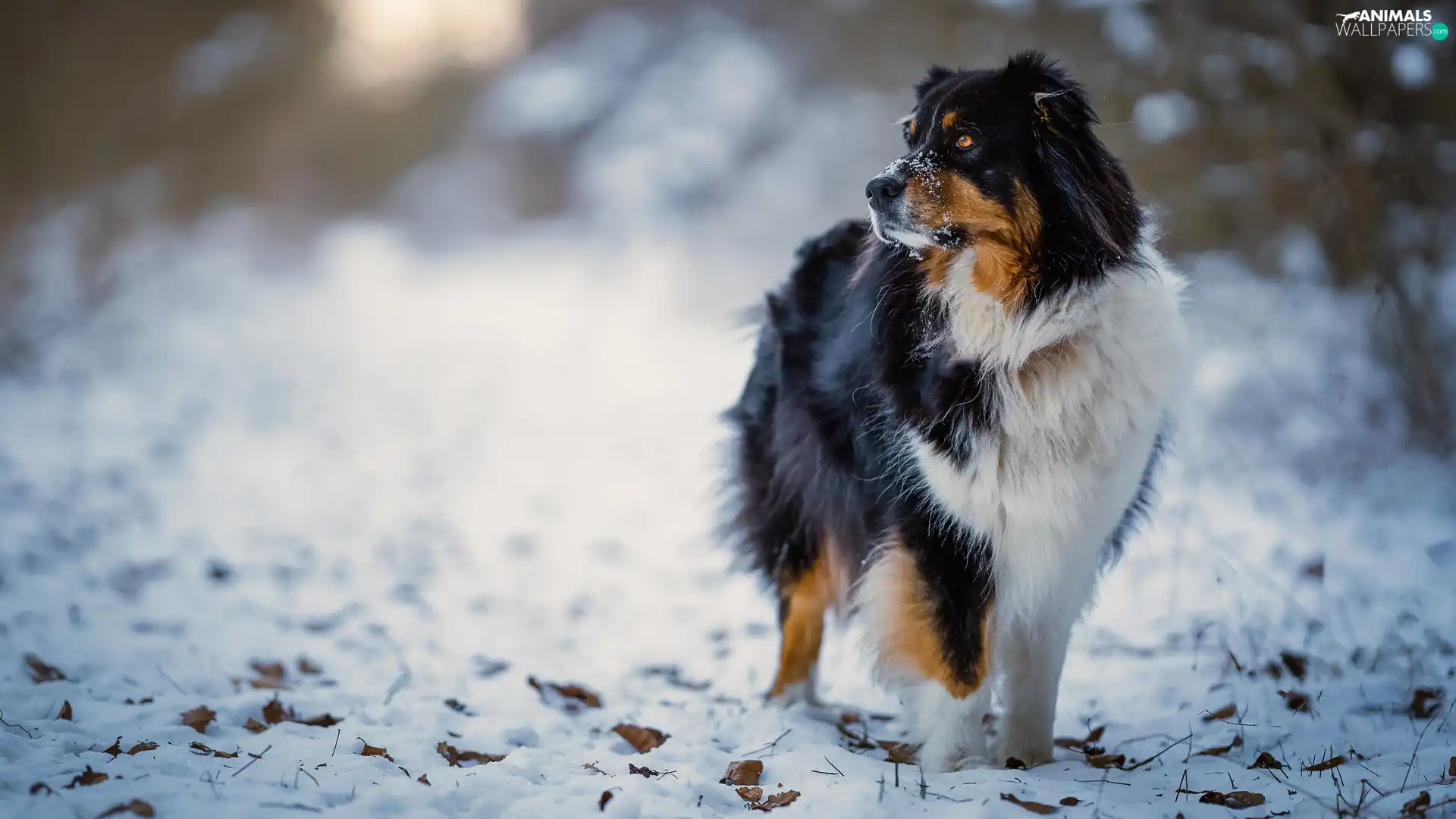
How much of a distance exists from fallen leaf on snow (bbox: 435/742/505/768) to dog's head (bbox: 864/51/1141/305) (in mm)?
2058

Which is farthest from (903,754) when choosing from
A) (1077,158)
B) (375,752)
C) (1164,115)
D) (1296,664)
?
(1164,115)

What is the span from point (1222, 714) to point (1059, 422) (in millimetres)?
1439

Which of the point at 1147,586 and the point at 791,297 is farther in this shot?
the point at 1147,586

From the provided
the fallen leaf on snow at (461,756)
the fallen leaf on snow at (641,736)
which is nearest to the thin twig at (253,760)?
the fallen leaf on snow at (461,756)

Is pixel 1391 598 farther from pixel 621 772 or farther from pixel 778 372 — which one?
pixel 621 772

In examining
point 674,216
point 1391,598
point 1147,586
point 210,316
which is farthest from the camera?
point 674,216

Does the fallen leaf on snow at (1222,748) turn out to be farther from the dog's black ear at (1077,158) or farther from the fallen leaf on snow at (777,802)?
the dog's black ear at (1077,158)

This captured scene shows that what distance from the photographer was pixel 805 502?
3.84 m

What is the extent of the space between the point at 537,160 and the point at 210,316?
5.49 metres

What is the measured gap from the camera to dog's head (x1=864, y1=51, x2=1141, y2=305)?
2928 millimetres

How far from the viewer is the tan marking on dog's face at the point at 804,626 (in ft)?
12.8

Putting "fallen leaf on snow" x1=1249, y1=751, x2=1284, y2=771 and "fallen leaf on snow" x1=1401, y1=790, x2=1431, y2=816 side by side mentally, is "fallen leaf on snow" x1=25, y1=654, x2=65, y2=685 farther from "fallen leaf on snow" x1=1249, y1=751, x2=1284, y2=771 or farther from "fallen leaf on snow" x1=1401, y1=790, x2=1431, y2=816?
"fallen leaf on snow" x1=1401, y1=790, x2=1431, y2=816

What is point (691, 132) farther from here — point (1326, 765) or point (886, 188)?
point (1326, 765)

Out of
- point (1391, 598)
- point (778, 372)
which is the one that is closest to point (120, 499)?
point (778, 372)
